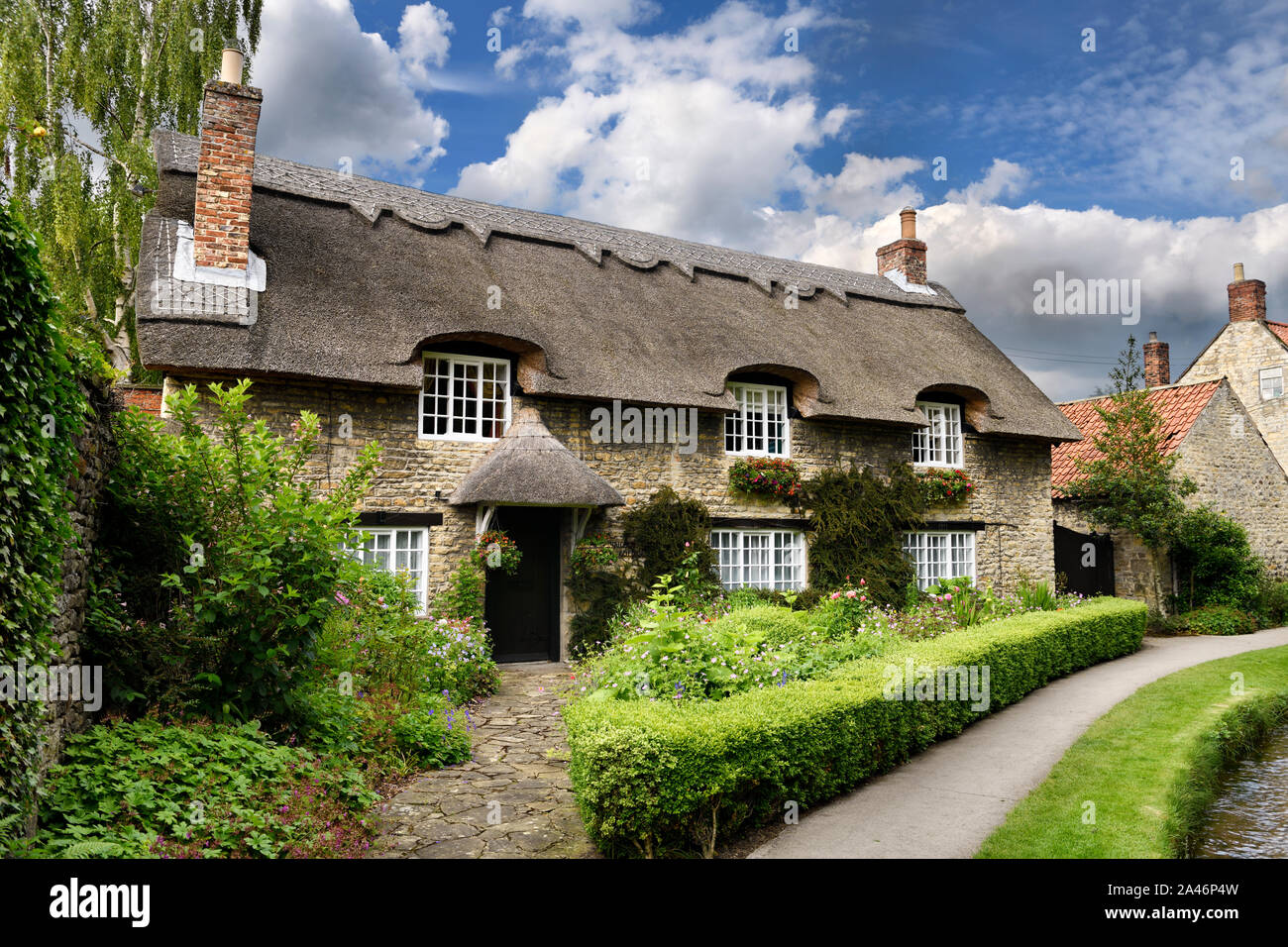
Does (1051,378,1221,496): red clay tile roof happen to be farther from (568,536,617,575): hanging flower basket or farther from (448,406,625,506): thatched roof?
(448,406,625,506): thatched roof

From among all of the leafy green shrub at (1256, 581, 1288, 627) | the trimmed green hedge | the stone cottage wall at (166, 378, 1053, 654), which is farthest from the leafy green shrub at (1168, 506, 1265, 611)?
the trimmed green hedge

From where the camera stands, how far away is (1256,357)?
22.2 metres

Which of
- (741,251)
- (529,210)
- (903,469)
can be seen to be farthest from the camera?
(741,251)

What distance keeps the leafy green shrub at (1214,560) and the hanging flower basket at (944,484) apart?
5177 millimetres

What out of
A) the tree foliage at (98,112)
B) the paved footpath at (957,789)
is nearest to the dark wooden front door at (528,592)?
the paved footpath at (957,789)

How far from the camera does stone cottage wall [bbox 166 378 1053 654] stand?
1010 cm

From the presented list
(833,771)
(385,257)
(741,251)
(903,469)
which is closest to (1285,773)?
(833,771)

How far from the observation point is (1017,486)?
16.0 metres

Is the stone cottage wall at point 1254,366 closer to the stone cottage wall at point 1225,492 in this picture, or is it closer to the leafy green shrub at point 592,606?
the stone cottage wall at point 1225,492

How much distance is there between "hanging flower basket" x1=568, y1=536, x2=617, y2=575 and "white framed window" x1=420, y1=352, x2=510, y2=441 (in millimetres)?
1948

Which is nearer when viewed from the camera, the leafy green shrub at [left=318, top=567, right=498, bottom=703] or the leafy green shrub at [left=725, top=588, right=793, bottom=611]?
the leafy green shrub at [left=318, top=567, right=498, bottom=703]
